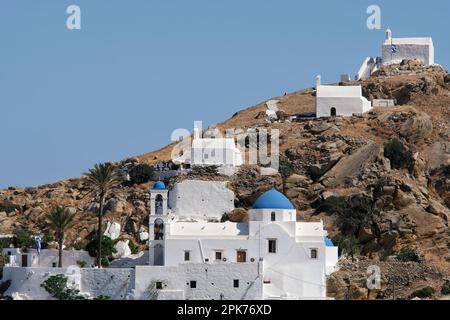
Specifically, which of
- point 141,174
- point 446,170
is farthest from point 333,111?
point 141,174

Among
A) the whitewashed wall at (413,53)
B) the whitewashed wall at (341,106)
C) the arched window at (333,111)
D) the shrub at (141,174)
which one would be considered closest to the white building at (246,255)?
the shrub at (141,174)

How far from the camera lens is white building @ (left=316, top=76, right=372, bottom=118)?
10262 centimetres

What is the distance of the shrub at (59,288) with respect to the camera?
7769cm

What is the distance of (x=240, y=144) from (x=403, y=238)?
17749 mm

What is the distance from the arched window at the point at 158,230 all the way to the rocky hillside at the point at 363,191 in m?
5.57

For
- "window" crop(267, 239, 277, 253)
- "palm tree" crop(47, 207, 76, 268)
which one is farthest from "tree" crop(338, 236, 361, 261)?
"palm tree" crop(47, 207, 76, 268)

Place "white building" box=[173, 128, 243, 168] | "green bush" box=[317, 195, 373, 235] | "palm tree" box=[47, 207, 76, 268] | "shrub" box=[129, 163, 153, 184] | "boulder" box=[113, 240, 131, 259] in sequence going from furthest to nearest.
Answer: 1. "shrub" box=[129, 163, 153, 184]
2. "white building" box=[173, 128, 243, 168]
3. "green bush" box=[317, 195, 373, 235]
4. "boulder" box=[113, 240, 131, 259]
5. "palm tree" box=[47, 207, 76, 268]

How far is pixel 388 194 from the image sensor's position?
292 ft

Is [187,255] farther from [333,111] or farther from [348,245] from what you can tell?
[333,111]

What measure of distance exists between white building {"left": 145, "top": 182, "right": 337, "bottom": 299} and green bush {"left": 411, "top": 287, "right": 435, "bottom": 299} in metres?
4.74

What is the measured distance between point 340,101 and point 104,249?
2579 centimetres

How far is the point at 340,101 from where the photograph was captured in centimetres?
10288

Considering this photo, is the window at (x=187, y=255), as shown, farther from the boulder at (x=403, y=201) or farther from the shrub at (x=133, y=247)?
the boulder at (x=403, y=201)

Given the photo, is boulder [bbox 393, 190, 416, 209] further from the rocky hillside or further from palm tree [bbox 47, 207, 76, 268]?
palm tree [bbox 47, 207, 76, 268]
